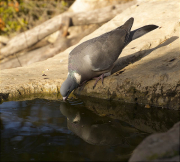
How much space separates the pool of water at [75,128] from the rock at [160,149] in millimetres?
391

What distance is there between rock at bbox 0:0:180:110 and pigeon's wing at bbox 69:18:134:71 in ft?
0.86

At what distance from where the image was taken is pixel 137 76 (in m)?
3.47

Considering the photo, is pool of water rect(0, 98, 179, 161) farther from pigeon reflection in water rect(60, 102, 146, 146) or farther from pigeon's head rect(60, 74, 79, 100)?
pigeon's head rect(60, 74, 79, 100)

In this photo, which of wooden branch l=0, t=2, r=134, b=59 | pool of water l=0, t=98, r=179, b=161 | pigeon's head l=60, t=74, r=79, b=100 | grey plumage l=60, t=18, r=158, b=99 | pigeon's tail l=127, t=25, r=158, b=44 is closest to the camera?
pool of water l=0, t=98, r=179, b=161

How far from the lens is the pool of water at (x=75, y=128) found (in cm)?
222

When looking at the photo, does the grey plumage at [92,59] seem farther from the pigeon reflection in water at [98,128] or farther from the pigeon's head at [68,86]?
the pigeon reflection in water at [98,128]

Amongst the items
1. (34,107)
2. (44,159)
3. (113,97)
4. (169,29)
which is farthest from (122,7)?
(44,159)

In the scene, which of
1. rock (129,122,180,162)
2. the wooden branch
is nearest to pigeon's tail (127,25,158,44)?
rock (129,122,180,162)

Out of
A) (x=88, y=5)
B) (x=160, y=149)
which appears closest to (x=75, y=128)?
(x=160, y=149)

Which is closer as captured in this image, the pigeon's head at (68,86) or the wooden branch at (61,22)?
the pigeon's head at (68,86)

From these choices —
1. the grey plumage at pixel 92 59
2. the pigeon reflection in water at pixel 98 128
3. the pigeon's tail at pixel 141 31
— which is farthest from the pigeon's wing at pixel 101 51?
the pigeon reflection in water at pixel 98 128

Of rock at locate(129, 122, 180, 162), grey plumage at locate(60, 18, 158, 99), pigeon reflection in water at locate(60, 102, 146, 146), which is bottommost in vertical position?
pigeon reflection in water at locate(60, 102, 146, 146)

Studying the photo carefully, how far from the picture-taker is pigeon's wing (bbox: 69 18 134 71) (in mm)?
3723

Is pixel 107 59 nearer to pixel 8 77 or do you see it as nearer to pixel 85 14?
pixel 8 77
